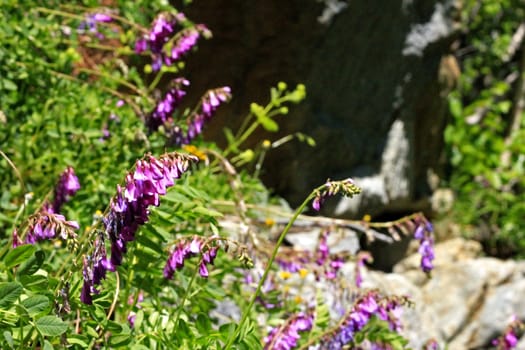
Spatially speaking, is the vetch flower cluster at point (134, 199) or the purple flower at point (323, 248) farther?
the purple flower at point (323, 248)

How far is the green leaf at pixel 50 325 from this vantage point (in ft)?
5.47

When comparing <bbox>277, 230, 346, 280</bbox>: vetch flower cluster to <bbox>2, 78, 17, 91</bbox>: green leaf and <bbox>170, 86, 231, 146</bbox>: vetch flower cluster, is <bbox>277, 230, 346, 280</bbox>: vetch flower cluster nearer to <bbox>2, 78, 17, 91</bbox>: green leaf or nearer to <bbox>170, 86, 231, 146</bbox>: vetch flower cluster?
<bbox>170, 86, 231, 146</bbox>: vetch flower cluster

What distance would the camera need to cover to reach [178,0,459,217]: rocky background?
462 cm

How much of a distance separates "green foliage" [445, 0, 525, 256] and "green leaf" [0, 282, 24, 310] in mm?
6478

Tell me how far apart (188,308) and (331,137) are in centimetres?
250

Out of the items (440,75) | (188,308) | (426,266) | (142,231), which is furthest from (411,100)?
(142,231)

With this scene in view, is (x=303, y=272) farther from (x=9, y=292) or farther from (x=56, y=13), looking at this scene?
(x=9, y=292)

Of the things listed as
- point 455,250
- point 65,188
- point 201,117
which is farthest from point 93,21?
point 455,250

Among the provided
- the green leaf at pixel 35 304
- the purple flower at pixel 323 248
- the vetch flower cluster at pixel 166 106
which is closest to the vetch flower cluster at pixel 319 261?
the purple flower at pixel 323 248

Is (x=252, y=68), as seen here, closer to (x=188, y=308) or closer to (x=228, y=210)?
(x=228, y=210)

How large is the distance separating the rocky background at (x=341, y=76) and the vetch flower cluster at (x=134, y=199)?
9.79 feet

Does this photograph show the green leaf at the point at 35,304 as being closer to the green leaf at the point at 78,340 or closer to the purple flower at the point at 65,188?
the green leaf at the point at 78,340

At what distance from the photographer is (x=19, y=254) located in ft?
5.75

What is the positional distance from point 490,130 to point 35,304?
277 inches
